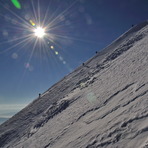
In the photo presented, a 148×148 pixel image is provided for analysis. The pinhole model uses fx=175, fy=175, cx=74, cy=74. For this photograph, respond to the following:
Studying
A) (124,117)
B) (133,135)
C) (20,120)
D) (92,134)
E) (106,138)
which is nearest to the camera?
(133,135)

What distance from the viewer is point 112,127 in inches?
305

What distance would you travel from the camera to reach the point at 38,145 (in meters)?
12.1

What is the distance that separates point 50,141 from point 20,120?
12.3 m

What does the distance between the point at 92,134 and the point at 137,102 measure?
267 centimetres

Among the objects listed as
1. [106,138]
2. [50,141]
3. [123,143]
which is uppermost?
[50,141]

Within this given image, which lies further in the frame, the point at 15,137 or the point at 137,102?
the point at 15,137

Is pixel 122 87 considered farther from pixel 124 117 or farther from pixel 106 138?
pixel 106 138

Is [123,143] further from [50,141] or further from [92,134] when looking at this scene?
[50,141]

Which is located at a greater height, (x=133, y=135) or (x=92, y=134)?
(x=92, y=134)

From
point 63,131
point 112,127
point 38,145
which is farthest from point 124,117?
point 38,145

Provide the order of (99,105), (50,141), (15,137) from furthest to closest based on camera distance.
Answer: (15,137)
(99,105)
(50,141)

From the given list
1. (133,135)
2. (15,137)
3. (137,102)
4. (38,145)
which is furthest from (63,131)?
(15,137)

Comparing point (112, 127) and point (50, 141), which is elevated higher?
point (50, 141)

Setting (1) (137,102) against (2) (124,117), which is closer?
(2) (124,117)
